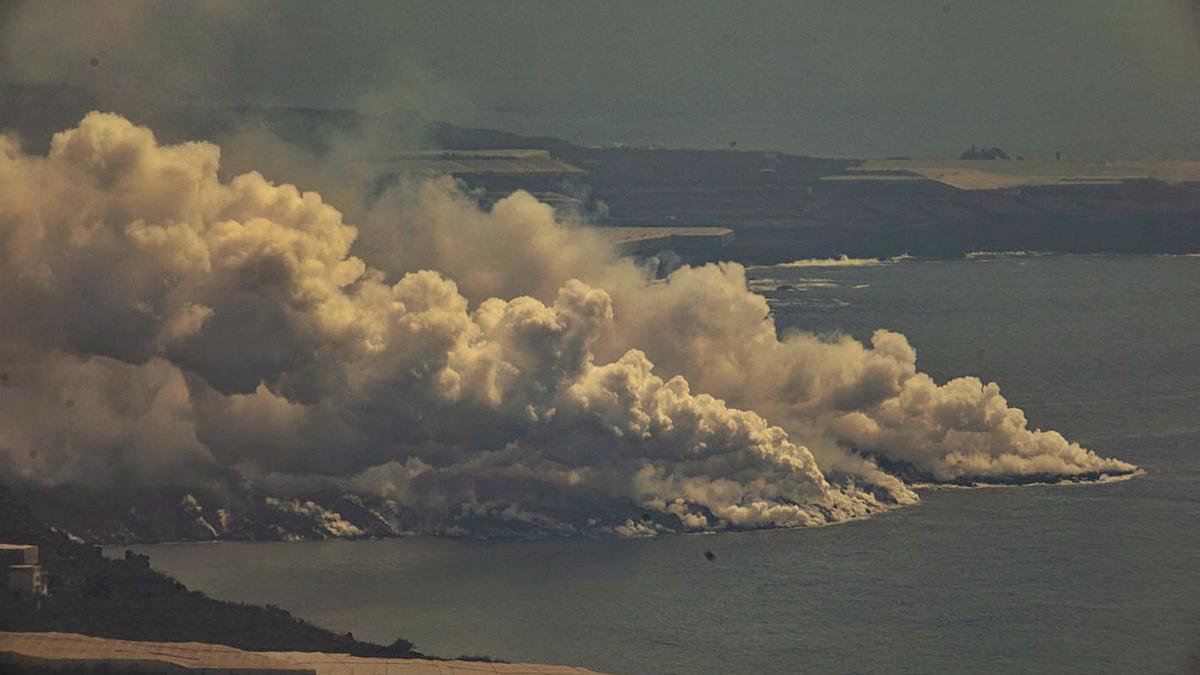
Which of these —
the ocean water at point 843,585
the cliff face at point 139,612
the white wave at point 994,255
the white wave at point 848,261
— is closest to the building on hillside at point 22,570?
the cliff face at point 139,612

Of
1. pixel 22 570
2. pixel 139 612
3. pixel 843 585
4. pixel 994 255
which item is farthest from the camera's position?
pixel 994 255

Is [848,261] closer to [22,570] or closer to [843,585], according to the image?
[843,585]

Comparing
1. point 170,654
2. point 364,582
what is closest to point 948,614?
point 364,582

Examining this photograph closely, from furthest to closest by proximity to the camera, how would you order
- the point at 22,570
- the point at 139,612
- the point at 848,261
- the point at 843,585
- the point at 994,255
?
the point at 994,255, the point at 848,261, the point at 843,585, the point at 22,570, the point at 139,612

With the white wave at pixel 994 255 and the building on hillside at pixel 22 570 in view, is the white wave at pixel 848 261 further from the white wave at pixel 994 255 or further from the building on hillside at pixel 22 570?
the building on hillside at pixel 22 570

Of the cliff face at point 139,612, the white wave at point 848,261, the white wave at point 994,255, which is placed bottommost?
the cliff face at point 139,612

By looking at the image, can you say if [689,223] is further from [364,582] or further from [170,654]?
[170,654]

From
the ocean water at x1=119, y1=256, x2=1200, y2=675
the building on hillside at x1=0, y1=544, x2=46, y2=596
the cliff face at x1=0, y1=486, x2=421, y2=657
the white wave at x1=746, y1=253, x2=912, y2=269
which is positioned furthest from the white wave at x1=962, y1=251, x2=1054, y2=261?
the building on hillside at x1=0, y1=544, x2=46, y2=596

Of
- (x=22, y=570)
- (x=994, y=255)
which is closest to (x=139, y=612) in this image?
(x=22, y=570)

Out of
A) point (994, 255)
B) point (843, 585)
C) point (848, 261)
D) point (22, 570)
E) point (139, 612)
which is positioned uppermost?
point (994, 255)
